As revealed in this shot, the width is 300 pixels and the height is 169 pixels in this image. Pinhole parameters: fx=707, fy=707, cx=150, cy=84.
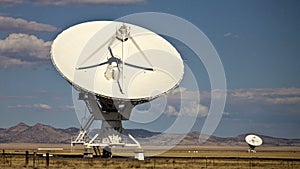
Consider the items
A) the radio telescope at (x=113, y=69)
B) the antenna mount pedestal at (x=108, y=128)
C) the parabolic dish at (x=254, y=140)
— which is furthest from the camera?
the parabolic dish at (x=254, y=140)

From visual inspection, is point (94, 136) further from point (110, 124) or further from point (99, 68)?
point (99, 68)

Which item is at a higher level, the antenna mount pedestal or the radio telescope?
the radio telescope

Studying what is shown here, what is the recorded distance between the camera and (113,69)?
66.4 m

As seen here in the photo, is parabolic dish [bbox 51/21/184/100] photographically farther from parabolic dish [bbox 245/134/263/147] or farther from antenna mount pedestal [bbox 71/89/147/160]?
parabolic dish [bbox 245/134/263/147]

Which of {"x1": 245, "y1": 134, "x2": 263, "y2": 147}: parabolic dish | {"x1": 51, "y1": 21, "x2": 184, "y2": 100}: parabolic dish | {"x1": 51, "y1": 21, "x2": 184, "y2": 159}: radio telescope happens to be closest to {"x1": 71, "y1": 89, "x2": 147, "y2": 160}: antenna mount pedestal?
{"x1": 51, "y1": 21, "x2": 184, "y2": 159}: radio telescope

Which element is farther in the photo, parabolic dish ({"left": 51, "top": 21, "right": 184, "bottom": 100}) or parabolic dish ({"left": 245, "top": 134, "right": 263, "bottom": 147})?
parabolic dish ({"left": 245, "top": 134, "right": 263, "bottom": 147})

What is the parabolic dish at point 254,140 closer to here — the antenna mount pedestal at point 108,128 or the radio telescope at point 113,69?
the antenna mount pedestal at point 108,128

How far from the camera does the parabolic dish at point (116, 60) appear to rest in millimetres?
63969

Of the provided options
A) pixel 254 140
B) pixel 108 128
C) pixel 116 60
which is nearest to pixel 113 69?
pixel 116 60

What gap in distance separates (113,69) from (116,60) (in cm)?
176

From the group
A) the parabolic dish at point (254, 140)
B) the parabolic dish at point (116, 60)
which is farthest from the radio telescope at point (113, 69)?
the parabolic dish at point (254, 140)

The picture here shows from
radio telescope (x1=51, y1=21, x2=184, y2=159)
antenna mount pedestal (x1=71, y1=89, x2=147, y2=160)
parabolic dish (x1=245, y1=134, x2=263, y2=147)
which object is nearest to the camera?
radio telescope (x1=51, y1=21, x2=184, y2=159)

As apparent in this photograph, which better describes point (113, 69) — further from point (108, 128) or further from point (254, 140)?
point (254, 140)

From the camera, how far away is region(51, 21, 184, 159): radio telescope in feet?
210
